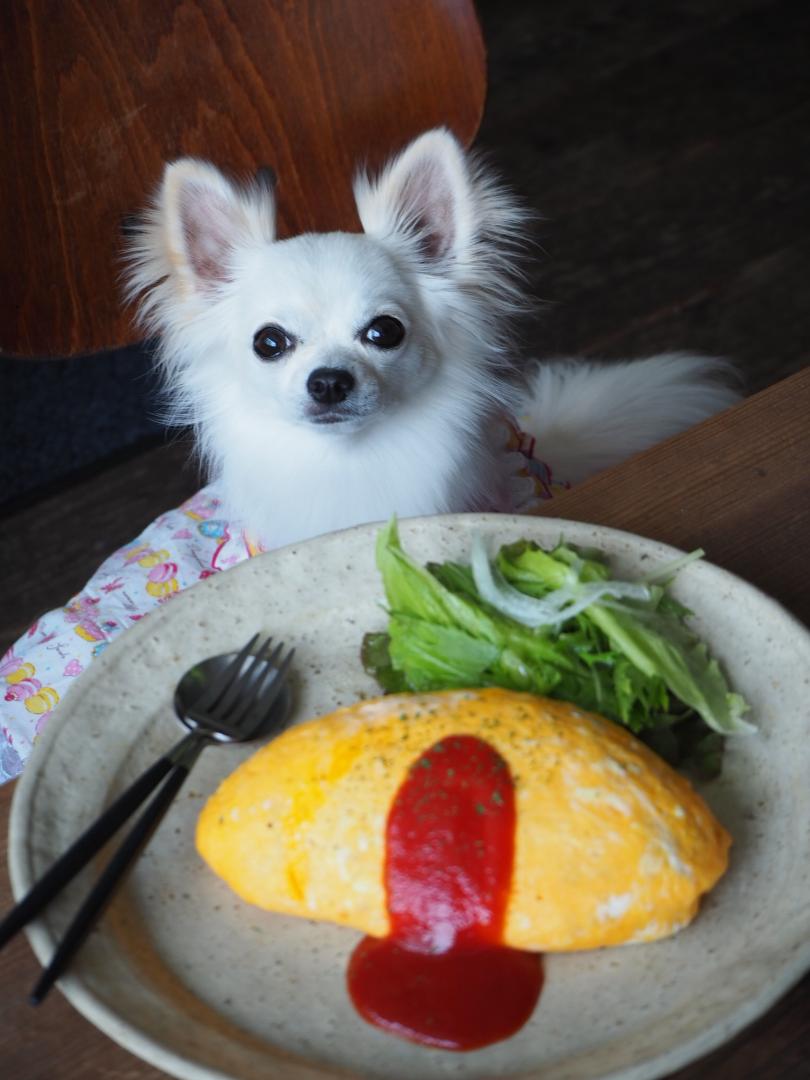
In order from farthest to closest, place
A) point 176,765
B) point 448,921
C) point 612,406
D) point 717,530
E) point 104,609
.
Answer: point 612,406, point 104,609, point 717,530, point 176,765, point 448,921

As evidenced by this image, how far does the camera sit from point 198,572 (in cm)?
149

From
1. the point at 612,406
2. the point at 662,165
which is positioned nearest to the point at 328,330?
the point at 612,406

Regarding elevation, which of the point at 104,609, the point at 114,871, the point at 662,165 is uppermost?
the point at 662,165

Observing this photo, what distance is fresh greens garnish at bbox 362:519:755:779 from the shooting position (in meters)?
0.80

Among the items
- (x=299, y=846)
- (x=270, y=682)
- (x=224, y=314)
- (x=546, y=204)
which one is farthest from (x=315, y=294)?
A: (x=546, y=204)

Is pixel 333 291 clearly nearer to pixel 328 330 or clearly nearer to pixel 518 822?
pixel 328 330

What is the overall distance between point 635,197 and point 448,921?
2.64 meters

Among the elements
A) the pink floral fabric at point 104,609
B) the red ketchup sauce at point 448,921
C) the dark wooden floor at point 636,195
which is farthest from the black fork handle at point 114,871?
the dark wooden floor at point 636,195

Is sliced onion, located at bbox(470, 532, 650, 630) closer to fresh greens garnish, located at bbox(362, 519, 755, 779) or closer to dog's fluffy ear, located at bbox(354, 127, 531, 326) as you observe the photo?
fresh greens garnish, located at bbox(362, 519, 755, 779)

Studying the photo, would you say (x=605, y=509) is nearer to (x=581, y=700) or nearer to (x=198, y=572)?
(x=581, y=700)

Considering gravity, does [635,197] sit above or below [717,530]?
above

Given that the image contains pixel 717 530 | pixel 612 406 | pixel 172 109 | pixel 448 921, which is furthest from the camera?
pixel 612 406

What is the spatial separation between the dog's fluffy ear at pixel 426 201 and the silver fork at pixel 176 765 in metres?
0.63

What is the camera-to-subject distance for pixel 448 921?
26.8 inches
